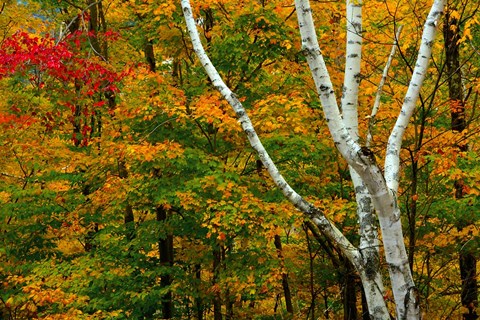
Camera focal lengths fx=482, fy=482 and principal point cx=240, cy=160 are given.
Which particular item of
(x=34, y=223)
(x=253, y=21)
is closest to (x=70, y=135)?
(x=34, y=223)

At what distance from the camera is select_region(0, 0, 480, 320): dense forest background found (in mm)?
7512

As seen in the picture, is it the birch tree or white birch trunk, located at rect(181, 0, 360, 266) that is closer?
the birch tree

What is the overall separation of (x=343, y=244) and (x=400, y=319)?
2.18 ft

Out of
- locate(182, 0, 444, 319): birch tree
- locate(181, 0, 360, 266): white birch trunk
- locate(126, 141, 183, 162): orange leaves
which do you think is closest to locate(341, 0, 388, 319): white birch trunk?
locate(182, 0, 444, 319): birch tree

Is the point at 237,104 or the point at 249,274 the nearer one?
the point at 237,104

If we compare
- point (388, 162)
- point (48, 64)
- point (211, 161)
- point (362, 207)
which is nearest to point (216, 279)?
point (211, 161)

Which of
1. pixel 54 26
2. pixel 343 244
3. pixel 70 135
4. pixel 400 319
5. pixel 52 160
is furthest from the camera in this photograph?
pixel 54 26

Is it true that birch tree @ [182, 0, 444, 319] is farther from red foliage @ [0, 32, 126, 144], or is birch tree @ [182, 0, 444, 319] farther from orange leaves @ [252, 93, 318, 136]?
red foliage @ [0, 32, 126, 144]

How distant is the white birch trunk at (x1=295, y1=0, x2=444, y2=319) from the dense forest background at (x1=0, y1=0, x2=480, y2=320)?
9.74 feet

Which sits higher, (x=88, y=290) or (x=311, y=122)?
(x=311, y=122)

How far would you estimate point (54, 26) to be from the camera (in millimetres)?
13688

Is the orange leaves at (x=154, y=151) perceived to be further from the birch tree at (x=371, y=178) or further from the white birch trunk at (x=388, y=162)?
the white birch trunk at (x=388, y=162)

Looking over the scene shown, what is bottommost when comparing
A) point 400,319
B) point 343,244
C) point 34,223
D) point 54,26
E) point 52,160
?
point 400,319

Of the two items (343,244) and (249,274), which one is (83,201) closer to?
(249,274)
